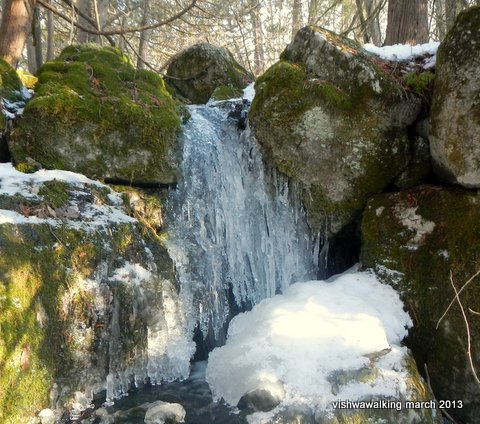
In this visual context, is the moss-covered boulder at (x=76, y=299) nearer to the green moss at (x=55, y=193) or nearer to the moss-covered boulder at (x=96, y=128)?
the green moss at (x=55, y=193)

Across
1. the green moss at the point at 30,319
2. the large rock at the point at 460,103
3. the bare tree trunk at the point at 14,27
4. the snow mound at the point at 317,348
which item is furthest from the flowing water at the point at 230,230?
the bare tree trunk at the point at 14,27

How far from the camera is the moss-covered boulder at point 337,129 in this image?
4977mm

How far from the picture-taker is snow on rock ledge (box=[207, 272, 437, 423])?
9.98 feet

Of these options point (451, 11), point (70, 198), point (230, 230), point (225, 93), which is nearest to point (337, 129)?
point (230, 230)

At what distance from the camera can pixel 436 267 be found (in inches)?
166

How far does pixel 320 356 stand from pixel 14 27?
576cm

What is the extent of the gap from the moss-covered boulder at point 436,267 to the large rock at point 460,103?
313mm

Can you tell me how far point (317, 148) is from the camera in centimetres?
504

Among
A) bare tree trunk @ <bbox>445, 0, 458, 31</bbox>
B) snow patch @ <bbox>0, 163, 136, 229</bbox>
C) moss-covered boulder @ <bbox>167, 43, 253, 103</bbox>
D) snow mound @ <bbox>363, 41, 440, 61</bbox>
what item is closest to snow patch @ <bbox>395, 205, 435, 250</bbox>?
snow mound @ <bbox>363, 41, 440, 61</bbox>

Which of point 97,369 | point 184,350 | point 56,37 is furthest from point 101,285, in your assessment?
point 56,37

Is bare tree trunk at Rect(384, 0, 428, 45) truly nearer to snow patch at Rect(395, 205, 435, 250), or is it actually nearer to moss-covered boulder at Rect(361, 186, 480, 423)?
moss-covered boulder at Rect(361, 186, 480, 423)

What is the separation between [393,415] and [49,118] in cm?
450

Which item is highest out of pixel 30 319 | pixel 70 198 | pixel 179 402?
pixel 70 198

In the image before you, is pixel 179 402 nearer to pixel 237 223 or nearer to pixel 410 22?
pixel 237 223
